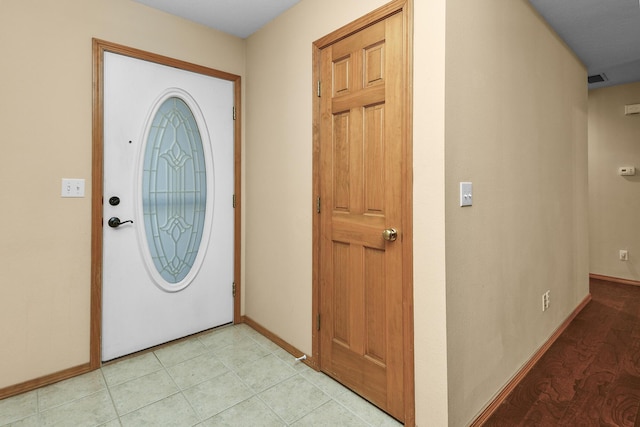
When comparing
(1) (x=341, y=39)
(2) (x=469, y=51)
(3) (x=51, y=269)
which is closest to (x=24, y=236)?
(3) (x=51, y=269)

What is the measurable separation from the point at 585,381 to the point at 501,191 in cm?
130

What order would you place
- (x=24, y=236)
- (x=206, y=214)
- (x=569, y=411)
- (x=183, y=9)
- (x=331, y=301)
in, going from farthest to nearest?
1. (x=206, y=214)
2. (x=183, y=9)
3. (x=331, y=301)
4. (x=24, y=236)
5. (x=569, y=411)

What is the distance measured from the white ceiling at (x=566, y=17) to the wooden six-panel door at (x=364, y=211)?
2.58 ft

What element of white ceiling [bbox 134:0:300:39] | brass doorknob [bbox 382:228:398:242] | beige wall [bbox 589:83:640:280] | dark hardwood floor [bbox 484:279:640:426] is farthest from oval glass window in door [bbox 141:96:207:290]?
beige wall [bbox 589:83:640:280]

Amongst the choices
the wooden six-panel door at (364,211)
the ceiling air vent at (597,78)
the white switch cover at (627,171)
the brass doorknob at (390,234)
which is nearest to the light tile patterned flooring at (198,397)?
the wooden six-panel door at (364,211)

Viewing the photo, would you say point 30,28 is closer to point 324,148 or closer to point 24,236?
point 24,236

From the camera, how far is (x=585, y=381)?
207 cm

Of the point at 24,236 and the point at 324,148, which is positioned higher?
the point at 324,148

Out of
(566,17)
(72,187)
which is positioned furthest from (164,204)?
(566,17)

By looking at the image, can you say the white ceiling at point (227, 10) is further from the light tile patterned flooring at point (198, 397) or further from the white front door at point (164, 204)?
the light tile patterned flooring at point (198, 397)

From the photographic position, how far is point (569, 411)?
70.4 inches

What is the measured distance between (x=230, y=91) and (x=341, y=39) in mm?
1232

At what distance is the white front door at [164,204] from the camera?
7.52 ft

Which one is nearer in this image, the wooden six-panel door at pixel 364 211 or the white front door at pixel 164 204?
the wooden six-panel door at pixel 364 211
